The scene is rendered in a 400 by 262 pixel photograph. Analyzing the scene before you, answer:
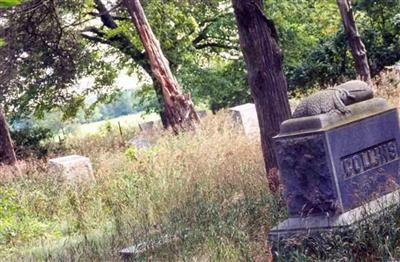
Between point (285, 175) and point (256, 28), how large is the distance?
2515 millimetres

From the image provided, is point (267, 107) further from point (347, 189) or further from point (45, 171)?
point (45, 171)

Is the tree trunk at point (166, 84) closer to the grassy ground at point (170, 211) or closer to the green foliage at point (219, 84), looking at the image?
the grassy ground at point (170, 211)

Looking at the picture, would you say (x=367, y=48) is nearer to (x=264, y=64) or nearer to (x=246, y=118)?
(x=246, y=118)

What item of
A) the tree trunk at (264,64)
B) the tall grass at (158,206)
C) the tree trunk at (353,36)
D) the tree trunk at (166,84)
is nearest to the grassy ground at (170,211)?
the tall grass at (158,206)

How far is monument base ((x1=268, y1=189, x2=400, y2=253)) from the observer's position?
15.6 feet

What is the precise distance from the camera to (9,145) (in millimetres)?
16844

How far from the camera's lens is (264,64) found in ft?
23.5

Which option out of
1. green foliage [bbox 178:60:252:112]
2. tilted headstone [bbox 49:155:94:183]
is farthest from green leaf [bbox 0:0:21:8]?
green foliage [bbox 178:60:252:112]

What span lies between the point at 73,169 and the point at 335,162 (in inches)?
296

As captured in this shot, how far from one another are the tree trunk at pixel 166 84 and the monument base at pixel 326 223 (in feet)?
33.4

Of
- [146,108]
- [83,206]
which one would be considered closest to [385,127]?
[83,206]

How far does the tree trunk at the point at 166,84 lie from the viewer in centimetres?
1552

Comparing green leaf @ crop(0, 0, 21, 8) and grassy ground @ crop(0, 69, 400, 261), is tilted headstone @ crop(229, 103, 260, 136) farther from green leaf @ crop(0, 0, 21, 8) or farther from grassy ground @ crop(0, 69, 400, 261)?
green leaf @ crop(0, 0, 21, 8)

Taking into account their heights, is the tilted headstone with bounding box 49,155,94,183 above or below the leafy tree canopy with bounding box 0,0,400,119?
below
